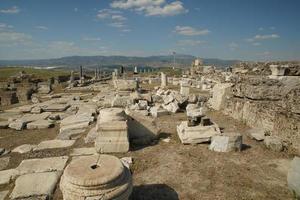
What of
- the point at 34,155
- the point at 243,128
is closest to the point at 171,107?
the point at 243,128

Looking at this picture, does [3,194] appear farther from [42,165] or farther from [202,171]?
[202,171]

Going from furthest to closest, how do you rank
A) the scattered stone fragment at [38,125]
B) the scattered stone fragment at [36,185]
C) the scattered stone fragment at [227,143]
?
the scattered stone fragment at [38,125] < the scattered stone fragment at [227,143] < the scattered stone fragment at [36,185]

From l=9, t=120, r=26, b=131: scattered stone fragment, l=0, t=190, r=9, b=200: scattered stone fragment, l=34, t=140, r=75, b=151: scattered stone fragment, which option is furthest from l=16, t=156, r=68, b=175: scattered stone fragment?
l=9, t=120, r=26, b=131: scattered stone fragment

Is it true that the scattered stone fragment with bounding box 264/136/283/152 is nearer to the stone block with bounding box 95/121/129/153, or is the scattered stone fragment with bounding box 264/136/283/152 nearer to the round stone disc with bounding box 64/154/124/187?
the stone block with bounding box 95/121/129/153

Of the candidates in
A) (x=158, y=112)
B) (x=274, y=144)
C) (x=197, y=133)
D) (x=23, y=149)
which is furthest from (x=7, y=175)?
(x=274, y=144)

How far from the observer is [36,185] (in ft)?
15.9

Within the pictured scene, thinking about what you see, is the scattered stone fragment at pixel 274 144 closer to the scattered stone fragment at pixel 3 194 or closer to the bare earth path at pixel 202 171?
the bare earth path at pixel 202 171

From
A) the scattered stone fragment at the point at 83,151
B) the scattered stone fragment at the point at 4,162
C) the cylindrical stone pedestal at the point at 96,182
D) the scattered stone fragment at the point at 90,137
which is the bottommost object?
the scattered stone fragment at the point at 4,162

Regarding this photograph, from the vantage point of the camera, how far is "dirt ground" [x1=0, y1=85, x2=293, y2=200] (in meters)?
4.49

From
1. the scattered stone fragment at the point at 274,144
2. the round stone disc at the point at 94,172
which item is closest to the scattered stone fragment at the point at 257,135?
the scattered stone fragment at the point at 274,144

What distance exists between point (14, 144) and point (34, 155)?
63.6 inches

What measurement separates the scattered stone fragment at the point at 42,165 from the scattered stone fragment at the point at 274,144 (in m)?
5.06

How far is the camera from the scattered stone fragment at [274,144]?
21.0ft

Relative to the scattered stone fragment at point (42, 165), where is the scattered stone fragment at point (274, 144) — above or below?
above
